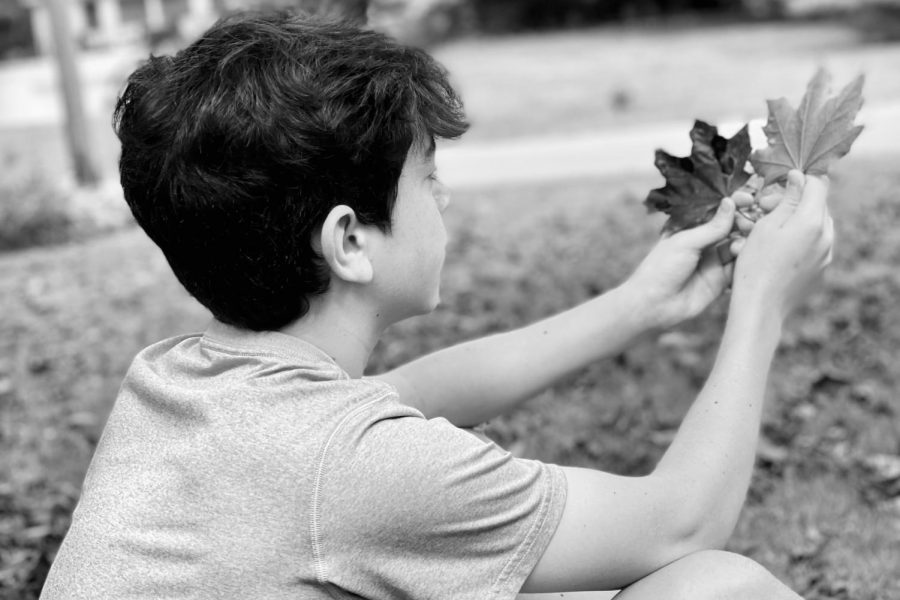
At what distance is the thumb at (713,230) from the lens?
187 cm

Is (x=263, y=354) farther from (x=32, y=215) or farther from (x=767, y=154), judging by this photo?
(x=32, y=215)

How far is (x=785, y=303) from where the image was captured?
1712 millimetres

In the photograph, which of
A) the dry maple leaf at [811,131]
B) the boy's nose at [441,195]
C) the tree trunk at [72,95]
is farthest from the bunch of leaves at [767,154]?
the tree trunk at [72,95]

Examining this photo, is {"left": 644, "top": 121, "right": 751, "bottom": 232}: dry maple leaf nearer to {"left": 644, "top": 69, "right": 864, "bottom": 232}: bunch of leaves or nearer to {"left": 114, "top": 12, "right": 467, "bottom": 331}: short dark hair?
{"left": 644, "top": 69, "right": 864, "bottom": 232}: bunch of leaves

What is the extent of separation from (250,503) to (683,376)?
2345 mm

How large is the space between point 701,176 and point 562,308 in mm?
2171

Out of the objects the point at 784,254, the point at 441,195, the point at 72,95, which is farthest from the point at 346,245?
the point at 72,95

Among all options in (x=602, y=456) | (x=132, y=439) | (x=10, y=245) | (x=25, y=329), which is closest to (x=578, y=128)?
(x=10, y=245)

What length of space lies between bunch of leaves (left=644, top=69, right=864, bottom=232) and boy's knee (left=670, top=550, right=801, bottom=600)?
70 centimetres

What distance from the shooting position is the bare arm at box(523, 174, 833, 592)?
1371 mm

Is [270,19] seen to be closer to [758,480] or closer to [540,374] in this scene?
[540,374]

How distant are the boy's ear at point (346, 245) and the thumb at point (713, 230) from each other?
67cm

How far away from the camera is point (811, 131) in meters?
1.87

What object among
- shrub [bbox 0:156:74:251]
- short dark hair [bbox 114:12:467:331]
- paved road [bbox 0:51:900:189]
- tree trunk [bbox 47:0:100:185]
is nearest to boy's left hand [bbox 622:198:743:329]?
short dark hair [bbox 114:12:467:331]
